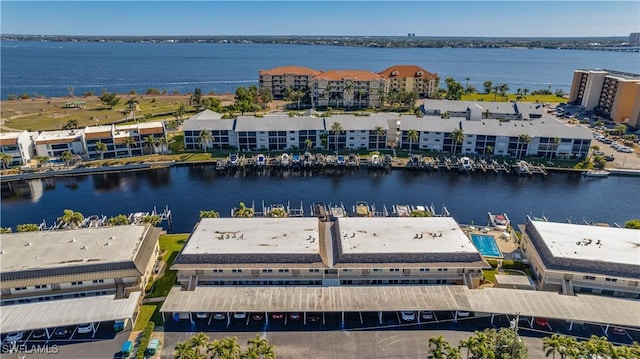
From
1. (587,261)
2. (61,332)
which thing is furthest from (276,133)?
(587,261)

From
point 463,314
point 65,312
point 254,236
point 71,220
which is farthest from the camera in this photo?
point 71,220

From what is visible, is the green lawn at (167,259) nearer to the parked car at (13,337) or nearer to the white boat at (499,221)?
the parked car at (13,337)

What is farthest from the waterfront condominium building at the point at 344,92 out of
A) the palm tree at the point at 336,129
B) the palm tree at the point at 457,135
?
the palm tree at the point at 457,135

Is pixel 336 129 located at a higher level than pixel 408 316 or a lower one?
higher

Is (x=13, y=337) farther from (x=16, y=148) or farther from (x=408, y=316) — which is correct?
(x=16, y=148)

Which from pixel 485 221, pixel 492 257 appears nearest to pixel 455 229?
pixel 492 257

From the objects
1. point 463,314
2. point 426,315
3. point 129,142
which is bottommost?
point 426,315
